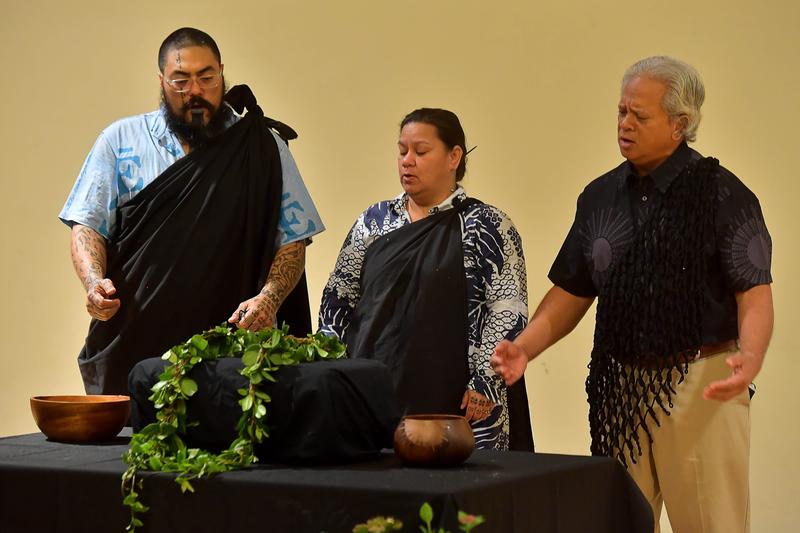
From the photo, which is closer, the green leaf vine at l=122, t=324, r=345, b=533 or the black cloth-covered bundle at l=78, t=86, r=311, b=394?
the green leaf vine at l=122, t=324, r=345, b=533

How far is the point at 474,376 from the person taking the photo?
265 cm

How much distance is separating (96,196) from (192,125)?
291 millimetres

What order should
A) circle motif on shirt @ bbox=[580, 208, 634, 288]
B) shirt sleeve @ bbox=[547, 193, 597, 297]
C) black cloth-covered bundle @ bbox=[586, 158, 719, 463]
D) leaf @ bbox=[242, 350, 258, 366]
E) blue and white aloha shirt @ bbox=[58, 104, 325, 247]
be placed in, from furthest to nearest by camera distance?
blue and white aloha shirt @ bbox=[58, 104, 325, 247] < shirt sleeve @ bbox=[547, 193, 597, 297] < circle motif on shirt @ bbox=[580, 208, 634, 288] < black cloth-covered bundle @ bbox=[586, 158, 719, 463] < leaf @ bbox=[242, 350, 258, 366]

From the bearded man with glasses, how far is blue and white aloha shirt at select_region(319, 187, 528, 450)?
14 cm

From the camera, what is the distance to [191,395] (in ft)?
5.55

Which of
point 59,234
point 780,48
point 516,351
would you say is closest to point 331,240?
point 59,234

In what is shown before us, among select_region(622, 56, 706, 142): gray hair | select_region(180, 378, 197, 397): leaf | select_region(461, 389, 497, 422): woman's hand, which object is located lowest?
select_region(461, 389, 497, 422): woman's hand

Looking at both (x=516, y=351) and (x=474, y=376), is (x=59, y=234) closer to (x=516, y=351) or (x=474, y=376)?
(x=474, y=376)

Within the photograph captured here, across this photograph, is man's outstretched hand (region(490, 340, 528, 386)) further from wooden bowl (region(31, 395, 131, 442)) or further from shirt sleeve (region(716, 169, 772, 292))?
wooden bowl (region(31, 395, 131, 442))

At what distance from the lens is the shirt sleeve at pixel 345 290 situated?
286cm

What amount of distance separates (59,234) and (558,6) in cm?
203

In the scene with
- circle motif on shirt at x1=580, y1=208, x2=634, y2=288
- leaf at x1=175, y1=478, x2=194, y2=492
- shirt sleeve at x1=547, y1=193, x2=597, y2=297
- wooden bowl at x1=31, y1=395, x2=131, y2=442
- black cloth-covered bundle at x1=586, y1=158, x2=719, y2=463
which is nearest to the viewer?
leaf at x1=175, y1=478, x2=194, y2=492

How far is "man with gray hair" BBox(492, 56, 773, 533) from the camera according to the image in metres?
2.18

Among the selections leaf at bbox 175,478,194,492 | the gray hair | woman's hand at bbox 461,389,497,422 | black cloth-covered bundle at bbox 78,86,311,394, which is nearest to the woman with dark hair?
woman's hand at bbox 461,389,497,422
